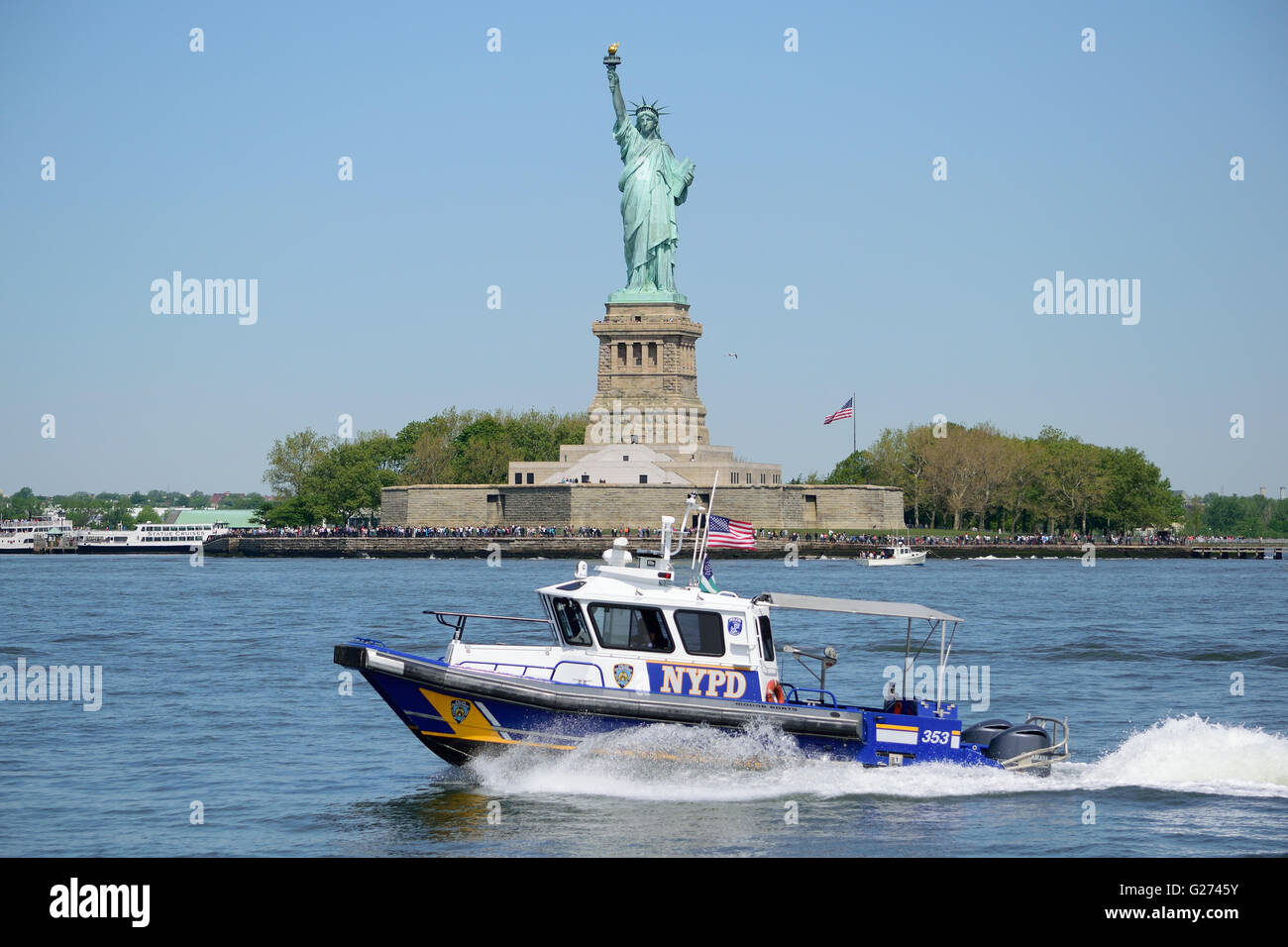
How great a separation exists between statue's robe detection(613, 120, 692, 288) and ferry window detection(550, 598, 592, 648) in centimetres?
7977

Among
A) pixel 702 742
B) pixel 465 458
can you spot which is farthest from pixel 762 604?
pixel 465 458

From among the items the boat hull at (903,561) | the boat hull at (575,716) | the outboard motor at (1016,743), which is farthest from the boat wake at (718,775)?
the boat hull at (903,561)

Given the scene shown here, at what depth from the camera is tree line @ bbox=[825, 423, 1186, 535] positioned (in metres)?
116

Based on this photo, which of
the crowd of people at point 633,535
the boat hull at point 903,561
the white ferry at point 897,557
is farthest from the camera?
the crowd of people at point 633,535

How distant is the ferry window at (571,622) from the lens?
20.0 m

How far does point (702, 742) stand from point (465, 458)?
102 metres

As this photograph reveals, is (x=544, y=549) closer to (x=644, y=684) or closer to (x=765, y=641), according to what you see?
(x=765, y=641)

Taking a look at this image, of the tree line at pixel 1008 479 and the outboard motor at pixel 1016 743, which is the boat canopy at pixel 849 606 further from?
the tree line at pixel 1008 479

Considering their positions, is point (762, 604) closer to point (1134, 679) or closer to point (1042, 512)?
point (1134, 679)

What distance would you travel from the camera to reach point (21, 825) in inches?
723

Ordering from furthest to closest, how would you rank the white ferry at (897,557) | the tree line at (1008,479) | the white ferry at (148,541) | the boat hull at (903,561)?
the white ferry at (148,541) → the tree line at (1008,479) → the white ferry at (897,557) → the boat hull at (903,561)

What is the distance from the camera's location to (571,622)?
20031mm

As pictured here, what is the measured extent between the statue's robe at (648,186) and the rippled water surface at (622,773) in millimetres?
59666

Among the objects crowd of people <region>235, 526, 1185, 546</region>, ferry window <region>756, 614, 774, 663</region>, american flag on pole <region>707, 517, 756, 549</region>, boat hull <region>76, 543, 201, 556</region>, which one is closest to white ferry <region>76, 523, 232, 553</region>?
boat hull <region>76, 543, 201, 556</region>
